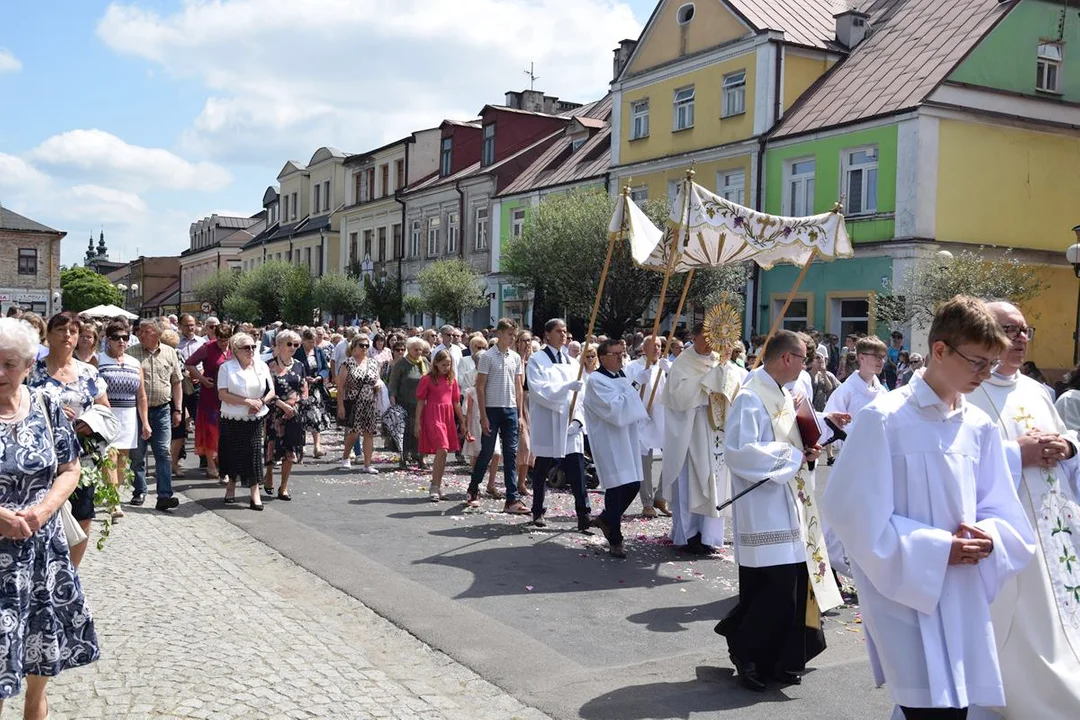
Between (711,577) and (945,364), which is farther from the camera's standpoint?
(711,577)

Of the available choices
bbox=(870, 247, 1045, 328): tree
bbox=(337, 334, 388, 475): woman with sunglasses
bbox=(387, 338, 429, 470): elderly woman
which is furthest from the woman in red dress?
bbox=(870, 247, 1045, 328): tree

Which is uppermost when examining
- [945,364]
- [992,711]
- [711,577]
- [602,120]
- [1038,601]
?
[602,120]

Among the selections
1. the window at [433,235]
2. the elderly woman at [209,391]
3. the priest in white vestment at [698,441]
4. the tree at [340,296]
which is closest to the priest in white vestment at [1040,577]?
the priest in white vestment at [698,441]

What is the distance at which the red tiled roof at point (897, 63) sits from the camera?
23922 millimetres

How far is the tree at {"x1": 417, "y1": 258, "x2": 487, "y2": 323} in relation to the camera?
3572cm

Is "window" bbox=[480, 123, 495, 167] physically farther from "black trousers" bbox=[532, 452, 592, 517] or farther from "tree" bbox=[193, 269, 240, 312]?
"black trousers" bbox=[532, 452, 592, 517]

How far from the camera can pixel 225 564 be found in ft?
26.2

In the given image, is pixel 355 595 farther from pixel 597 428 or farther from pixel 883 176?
pixel 883 176

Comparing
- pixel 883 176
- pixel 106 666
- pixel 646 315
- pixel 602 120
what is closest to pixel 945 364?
pixel 106 666

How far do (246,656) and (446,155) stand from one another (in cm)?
4030

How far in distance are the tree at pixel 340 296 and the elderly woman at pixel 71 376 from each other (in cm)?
3824

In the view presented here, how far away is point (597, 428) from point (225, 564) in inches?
130

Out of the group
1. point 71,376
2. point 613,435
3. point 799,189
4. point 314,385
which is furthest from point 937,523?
point 799,189

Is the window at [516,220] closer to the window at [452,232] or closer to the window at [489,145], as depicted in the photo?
the window at [489,145]
